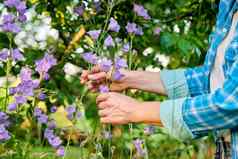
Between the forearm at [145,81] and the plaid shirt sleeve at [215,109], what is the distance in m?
0.49

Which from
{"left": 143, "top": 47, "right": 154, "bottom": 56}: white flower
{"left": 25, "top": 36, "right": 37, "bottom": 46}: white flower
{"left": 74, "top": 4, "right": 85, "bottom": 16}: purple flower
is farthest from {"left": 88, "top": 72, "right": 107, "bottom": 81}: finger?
{"left": 25, "top": 36, "right": 37, "bottom": 46}: white flower

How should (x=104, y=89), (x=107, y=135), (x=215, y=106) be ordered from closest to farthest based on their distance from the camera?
(x=215, y=106) < (x=104, y=89) < (x=107, y=135)

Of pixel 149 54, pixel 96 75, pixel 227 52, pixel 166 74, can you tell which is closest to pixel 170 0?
pixel 149 54

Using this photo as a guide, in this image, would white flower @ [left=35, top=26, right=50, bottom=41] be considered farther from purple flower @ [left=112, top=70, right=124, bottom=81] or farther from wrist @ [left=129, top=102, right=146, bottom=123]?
wrist @ [left=129, top=102, right=146, bottom=123]

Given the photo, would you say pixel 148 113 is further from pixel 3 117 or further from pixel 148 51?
pixel 148 51

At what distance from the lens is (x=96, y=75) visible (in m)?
2.58

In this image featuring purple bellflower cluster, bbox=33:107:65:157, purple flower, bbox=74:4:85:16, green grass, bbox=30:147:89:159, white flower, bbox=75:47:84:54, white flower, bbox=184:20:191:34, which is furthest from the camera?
white flower, bbox=184:20:191:34

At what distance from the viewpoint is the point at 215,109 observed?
Answer: 2197mm

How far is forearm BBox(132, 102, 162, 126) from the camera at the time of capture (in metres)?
2.28

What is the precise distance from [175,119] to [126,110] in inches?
5.4

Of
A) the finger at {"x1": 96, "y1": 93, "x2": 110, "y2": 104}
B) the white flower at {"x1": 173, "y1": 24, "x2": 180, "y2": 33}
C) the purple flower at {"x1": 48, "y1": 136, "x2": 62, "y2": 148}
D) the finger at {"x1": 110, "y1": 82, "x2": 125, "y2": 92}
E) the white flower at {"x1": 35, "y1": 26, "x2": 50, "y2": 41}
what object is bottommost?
the purple flower at {"x1": 48, "y1": 136, "x2": 62, "y2": 148}

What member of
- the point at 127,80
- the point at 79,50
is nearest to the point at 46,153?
the point at 127,80

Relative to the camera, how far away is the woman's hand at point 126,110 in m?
2.29

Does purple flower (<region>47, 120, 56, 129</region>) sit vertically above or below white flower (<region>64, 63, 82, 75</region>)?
below
